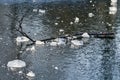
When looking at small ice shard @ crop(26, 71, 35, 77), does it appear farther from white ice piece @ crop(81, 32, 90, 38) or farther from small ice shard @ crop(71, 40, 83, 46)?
white ice piece @ crop(81, 32, 90, 38)

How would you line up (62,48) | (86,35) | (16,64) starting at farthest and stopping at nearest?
(86,35) < (62,48) < (16,64)

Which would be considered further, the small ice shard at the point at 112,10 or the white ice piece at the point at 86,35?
the small ice shard at the point at 112,10

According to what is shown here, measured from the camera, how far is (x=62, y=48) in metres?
8.95

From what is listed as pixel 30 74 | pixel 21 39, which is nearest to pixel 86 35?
pixel 21 39

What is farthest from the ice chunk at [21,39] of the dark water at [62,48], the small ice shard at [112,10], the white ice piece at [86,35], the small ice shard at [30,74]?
the small ice shard at [112,10]

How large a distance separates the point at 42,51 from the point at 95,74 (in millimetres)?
1541

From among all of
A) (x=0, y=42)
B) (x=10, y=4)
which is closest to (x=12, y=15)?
(x=10, y=4)

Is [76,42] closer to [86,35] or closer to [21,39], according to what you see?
[86,35]

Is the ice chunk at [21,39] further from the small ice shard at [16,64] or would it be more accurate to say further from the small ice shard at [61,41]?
the small ice shard at [16,64]

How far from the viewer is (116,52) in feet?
28.9

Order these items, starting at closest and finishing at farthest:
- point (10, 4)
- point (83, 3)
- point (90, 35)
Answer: point (90, 35) → point (10, 4) → point (83, 3)

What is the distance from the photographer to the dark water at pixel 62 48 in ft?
24.7

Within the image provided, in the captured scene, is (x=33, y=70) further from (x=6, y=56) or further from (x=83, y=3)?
(x=83, y=3)

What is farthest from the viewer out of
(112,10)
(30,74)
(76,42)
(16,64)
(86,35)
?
(112,10)
